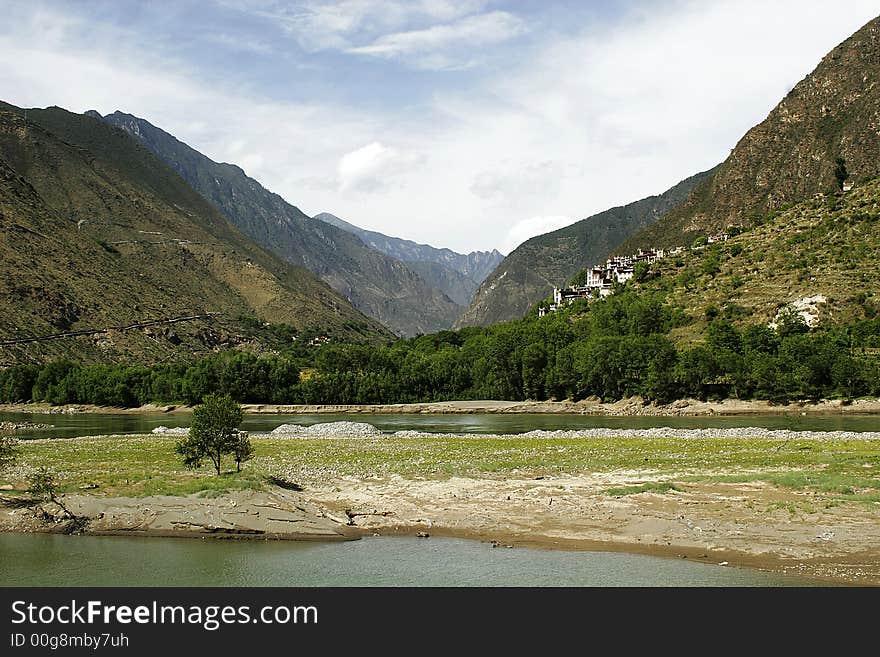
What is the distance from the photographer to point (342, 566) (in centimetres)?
2045

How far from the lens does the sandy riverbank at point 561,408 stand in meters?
85.4

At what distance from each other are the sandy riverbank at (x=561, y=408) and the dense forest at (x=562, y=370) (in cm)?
186

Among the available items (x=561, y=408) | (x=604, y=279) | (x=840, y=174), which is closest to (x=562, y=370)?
(x=561, y=408)

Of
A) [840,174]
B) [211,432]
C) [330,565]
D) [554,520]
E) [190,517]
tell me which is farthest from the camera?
[840,174]

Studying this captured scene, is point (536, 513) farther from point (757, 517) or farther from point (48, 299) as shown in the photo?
point (48, 299)

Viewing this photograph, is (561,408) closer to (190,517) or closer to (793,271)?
(793,271)

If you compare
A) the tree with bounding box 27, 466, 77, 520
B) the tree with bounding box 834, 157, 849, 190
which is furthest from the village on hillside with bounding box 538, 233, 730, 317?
the tree with bounding box 27, 466, 77, 520

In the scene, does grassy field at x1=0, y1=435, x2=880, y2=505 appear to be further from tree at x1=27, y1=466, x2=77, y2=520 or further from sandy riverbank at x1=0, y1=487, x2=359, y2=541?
tree at x1=27, y1=466, x2=77, y2=520


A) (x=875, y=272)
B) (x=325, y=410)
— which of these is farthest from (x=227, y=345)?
(x=875, y=272)

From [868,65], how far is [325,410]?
170 meters

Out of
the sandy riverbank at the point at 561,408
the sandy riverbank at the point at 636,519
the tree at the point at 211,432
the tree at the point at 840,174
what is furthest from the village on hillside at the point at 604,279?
the tree at the point at 211,432

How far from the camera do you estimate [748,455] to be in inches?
1580

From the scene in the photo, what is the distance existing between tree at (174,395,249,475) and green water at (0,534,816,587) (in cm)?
822

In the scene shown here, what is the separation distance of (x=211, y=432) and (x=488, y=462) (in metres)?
14.1
